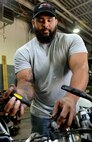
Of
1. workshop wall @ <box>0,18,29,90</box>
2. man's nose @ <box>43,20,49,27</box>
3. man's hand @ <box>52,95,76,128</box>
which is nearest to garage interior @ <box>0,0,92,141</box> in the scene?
workshop wall @ <box>0,18,29,90</box>

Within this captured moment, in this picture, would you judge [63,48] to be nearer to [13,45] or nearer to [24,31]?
[13,45]

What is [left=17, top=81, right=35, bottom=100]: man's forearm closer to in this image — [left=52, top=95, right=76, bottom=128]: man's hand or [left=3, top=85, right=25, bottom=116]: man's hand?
[left=3, top=85, right=25, bottom=116]: man's hand

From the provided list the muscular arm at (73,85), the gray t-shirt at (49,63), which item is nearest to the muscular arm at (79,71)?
the muscular arm at (73,85)

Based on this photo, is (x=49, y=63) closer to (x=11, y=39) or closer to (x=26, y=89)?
(x=26, y=89)

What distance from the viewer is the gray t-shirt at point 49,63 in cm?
151

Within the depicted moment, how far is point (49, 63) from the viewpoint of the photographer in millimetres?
1561

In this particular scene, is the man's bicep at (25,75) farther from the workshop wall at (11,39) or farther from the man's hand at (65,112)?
the workshop wall at (11,39)

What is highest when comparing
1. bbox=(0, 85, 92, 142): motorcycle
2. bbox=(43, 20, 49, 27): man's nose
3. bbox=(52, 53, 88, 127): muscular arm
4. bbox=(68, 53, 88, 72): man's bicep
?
bbox=(43, 20, 49, 27): man's nose

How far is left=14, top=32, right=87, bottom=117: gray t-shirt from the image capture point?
59.5 inches

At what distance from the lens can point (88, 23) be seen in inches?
268

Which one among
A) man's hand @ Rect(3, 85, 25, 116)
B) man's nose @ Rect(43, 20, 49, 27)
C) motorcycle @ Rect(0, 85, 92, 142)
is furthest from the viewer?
man's nose @ Rect(43, 20, 49, 27)

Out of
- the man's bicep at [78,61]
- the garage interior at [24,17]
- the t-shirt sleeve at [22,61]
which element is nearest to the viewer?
the man's bicep at [78,61]

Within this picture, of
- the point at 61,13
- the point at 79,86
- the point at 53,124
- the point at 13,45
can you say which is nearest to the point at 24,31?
the point at 13,45

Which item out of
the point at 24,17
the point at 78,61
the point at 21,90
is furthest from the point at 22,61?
the point at 24,17
